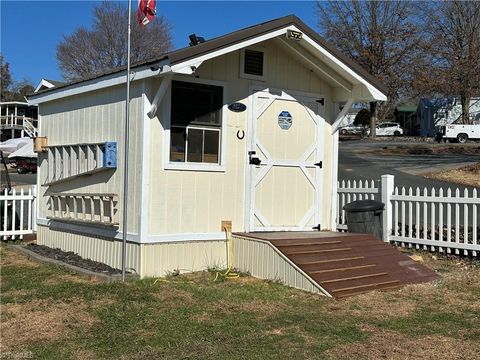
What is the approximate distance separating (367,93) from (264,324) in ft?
16.8

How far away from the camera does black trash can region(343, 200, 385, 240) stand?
9375 millimetres

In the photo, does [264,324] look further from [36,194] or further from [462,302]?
[36,194]

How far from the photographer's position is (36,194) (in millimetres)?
11039

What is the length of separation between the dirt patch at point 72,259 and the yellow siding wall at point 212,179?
3.18 ft

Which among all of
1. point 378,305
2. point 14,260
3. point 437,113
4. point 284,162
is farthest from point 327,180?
point 437,113

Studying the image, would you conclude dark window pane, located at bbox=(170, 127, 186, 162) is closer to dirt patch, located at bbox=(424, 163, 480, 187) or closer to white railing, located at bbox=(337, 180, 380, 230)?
white railing, located at bbox=(337, 180, 380, 230)

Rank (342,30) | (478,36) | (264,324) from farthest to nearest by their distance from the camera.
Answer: (342,30), (478,36), (264,324)

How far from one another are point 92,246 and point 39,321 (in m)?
3.26

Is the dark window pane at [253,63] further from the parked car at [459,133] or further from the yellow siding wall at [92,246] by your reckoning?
the parked car at [459,133]

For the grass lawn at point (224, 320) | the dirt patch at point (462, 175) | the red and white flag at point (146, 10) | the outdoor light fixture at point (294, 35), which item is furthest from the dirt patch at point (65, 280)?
the dirt patch at point (462, 175)

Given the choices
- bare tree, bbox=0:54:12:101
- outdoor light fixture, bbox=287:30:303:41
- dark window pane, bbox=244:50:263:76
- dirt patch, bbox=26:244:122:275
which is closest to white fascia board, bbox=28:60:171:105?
dark window pane, bbox=244:50:263:76

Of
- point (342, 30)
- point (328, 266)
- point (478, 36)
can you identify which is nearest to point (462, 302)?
point (328, 266)

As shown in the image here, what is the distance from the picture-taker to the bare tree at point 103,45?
151 ft

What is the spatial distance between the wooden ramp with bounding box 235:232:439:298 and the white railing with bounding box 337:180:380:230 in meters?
1.96
